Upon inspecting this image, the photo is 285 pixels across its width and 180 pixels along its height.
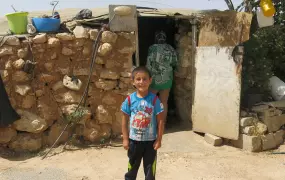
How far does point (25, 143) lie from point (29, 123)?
32 centimetres

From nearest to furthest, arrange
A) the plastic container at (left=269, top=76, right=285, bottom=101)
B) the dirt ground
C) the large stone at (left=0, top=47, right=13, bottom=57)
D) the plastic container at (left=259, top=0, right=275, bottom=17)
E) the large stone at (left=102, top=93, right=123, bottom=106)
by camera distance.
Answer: the dirt ground → the plastic container at (left=259, top=0, right=275, bottom=17) → the large stone at (left=0, top=47, right=13, bottom=57) → the large stone at (left=102, top=93, right=123, bottom=106) → the plastic container at (left=269, top=76, right=285, bottom=101)

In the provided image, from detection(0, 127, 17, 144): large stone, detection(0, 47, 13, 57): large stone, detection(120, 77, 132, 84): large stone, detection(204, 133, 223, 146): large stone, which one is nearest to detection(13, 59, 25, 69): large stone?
detection(0, 47, 13, 57): large stone

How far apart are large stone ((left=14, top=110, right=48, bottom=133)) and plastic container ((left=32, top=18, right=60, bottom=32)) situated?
137 centimetres

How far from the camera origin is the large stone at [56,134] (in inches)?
207

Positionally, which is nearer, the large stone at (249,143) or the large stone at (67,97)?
the large stone at (249,143)

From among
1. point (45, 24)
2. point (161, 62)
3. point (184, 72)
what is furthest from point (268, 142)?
point (45, 24)

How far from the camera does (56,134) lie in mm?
5270

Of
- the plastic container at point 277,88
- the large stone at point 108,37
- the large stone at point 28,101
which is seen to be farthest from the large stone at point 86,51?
the plastic container at point 277,88

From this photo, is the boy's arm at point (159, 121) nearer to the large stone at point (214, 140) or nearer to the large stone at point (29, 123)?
the large stone at point (214, 140)

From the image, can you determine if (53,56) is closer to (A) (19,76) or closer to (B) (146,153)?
(A) (19,76)

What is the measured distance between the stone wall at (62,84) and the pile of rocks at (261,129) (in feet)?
6.62

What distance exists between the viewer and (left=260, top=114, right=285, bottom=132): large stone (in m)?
5.33

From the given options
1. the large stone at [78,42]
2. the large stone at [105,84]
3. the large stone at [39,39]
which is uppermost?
the large stone at [39,39]

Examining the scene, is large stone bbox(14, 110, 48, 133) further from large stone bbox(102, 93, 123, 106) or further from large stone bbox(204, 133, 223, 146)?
large stone bbox(204, 133, 223, 146)
